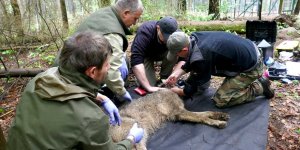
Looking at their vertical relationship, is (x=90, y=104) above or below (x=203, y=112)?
above

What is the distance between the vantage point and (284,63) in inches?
251

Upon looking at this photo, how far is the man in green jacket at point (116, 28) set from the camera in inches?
161

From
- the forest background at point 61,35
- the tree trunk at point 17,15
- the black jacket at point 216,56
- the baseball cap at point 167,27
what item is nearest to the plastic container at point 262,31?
the forest background at point 61,35

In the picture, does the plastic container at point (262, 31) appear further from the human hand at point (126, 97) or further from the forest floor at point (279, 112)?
the human hand at point (126, 97)

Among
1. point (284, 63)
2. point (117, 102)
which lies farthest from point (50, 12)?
point (284, 63)

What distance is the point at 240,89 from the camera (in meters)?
4.75

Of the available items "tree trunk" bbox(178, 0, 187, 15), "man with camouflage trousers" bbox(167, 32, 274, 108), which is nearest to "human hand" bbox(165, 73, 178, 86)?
"man with camouflage trousers" bbox(167, 32, 274, 108)

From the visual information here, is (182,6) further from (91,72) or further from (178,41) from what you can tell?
(91,72)

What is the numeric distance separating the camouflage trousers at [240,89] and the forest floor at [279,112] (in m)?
0.43

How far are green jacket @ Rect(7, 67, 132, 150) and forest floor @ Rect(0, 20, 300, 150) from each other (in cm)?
267

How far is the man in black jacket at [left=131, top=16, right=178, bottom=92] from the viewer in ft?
16.2

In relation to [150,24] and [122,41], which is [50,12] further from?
[122,41]

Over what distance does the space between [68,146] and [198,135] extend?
2333 millimetres

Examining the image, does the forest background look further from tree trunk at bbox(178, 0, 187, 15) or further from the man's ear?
the man's ear
